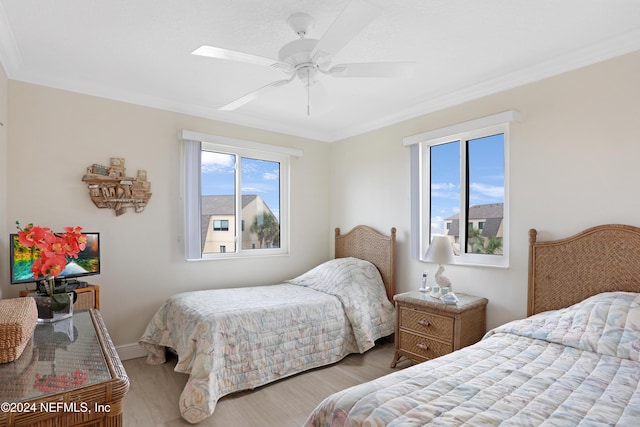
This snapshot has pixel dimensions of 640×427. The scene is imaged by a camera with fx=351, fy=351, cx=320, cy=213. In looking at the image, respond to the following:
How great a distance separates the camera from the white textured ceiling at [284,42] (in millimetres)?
1942

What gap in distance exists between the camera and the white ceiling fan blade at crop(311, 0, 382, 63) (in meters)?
1.42

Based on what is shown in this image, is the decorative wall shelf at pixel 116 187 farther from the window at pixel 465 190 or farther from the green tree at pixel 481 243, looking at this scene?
the green tree at pixel 481 243

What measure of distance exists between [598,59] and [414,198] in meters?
1.72

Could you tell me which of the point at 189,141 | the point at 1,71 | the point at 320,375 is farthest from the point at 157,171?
the point at 320,375

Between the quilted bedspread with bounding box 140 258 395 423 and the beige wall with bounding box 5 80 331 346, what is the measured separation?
356mm

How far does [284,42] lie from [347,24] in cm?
90

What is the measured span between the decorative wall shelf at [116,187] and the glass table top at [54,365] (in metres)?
1.76

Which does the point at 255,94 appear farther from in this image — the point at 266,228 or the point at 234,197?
the point at 266,228

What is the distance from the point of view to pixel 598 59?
2.38m

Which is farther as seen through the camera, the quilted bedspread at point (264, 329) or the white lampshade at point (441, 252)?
the white lampshade at point (441, 252)

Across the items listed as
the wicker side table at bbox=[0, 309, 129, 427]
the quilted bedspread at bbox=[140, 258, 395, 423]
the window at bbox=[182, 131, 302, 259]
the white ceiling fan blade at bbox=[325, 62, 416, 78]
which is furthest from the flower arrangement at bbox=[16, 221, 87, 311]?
the window at bbox=[182, 131, 302, 259]

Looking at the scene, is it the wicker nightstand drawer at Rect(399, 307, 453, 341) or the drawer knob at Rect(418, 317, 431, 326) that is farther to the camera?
the drawer knob at Rect(418, 317, 431, 326)

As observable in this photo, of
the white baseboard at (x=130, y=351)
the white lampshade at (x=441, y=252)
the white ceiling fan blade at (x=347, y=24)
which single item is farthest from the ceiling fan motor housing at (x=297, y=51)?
the white baseboard at (x=130, y=351)

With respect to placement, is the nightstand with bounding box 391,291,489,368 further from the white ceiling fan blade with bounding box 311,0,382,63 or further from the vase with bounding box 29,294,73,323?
the vase with bounding box 29,294,73,323
